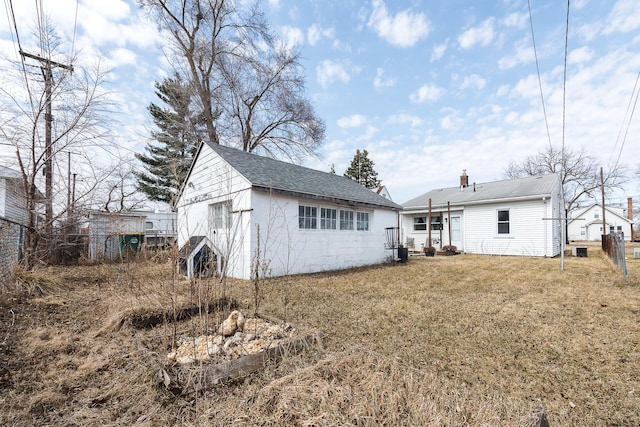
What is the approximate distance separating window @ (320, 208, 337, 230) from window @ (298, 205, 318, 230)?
0.30 meters

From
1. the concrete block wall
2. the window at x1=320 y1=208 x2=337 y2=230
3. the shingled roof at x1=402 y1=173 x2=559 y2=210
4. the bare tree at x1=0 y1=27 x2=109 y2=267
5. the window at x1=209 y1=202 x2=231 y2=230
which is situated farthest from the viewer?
the shingled roof at x1=402 y1=173 x2=559 y2=210

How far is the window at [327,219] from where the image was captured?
9.68m

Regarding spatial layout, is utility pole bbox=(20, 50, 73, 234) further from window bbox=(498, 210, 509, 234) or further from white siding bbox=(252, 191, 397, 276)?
window bbox=(498, 210, 509, 234)

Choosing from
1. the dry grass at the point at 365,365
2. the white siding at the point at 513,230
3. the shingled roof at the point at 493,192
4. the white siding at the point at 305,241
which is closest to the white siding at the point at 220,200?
the white siding at the point at 305,241

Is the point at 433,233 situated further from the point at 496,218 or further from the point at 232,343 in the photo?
the point at 232,343

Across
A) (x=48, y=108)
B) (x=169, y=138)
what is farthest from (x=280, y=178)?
(x=169, y=138)

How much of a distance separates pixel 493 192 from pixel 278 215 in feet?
43.8

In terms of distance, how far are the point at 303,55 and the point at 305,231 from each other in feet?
44.4

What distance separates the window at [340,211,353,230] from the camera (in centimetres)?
1045

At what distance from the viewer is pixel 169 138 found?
61.3 feet

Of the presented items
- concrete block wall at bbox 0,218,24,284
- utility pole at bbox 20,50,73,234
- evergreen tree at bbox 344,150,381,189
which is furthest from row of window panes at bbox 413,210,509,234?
evergreen tree at bbox 344,150,381,189

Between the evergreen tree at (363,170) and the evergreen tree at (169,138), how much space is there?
21438mm

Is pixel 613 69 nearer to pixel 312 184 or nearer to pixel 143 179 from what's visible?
pixel 312 184

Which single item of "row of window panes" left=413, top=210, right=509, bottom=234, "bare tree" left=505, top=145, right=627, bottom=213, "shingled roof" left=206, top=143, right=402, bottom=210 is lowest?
"row of window panes" left=413, top=210, right=509, bottom=234
